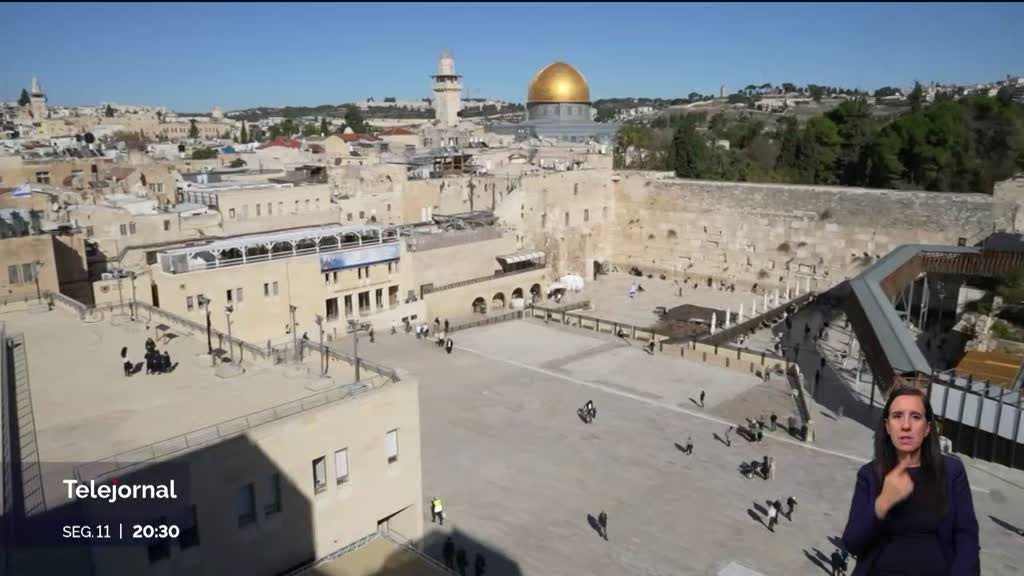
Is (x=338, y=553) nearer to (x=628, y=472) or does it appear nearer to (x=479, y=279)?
(x=628, y=472)

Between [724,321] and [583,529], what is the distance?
1685 centimetres

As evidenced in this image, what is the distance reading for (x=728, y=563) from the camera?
12.5 metres

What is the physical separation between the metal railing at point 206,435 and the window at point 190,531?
25.8 inches

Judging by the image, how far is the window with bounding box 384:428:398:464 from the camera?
9.38m

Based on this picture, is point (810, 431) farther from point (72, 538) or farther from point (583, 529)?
point (72, 538)

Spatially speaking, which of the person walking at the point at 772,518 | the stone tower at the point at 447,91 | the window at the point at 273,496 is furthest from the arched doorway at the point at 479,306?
the stone tower at the point at 447,91

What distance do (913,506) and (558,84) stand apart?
1899 inches

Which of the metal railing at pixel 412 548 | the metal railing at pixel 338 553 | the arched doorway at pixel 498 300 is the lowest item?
the arched doorway at pixel 498 300

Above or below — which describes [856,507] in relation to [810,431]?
above

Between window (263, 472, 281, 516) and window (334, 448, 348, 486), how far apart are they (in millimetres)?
740

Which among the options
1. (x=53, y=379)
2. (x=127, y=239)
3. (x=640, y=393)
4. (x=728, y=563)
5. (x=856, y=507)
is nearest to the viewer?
(x=856, y=507)

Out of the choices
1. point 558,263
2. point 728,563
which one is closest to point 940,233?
point 558,263

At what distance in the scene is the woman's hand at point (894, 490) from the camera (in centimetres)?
295

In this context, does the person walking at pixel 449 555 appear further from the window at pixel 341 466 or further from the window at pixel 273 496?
the window at pixel 273 496
